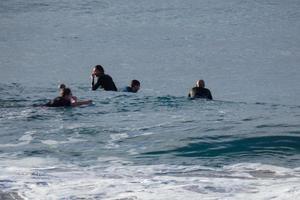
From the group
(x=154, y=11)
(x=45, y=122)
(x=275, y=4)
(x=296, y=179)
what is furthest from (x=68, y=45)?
(x=296, y=179)

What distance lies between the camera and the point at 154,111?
20.8 metres

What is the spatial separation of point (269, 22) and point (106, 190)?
33.9 meters

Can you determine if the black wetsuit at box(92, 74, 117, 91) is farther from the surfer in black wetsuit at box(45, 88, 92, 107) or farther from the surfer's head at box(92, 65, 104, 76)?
the surfer in black wetsuit at box(45, 88, 92, 107)

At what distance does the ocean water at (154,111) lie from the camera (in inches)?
535

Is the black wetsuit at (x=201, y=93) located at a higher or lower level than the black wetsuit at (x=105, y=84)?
lower

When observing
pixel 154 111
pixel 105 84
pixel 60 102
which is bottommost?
pixel 154 111

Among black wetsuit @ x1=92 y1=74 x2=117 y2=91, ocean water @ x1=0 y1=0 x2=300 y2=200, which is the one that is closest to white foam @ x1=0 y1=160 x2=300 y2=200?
ocean water @ x1=0 y1=0 x2=300 y2=200

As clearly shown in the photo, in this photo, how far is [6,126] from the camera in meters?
19.0

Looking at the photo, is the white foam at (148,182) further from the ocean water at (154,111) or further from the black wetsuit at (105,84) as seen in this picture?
the black wetsuit at (105,84)

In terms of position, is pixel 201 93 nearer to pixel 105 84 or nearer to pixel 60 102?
pixel 105 84

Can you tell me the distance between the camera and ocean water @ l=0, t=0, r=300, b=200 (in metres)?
13.6

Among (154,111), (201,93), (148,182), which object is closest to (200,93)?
(201,93)

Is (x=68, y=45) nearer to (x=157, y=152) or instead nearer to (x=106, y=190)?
(x=157, y=152)

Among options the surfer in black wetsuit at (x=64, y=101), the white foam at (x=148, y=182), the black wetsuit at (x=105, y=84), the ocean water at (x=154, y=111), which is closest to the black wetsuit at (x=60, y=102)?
the surfer in black wetsuit at (x=64, y=101)
